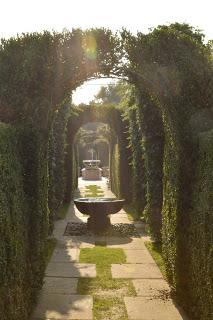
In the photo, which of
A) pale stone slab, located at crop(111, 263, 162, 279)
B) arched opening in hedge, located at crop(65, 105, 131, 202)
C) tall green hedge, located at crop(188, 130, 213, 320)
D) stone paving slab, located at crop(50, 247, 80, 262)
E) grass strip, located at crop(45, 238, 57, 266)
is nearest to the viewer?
tall green hedge, located at crop(188, 130, 213, 320)

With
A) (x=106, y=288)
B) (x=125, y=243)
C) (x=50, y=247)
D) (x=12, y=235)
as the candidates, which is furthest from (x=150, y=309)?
(x=125, y=243)

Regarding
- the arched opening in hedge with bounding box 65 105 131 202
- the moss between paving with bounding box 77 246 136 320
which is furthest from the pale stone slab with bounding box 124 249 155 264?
the arched opening in hedge with bounding box 65 105 131 202

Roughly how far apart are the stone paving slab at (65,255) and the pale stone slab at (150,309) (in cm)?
263

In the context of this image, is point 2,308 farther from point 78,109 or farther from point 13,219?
point 78,109

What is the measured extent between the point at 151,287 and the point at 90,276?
46.1 inches

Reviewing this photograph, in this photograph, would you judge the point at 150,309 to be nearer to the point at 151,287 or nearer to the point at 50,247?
the point at 151,287

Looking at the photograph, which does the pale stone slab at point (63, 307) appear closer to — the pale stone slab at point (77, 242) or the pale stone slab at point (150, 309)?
the pale stone slab at point (150, 309)

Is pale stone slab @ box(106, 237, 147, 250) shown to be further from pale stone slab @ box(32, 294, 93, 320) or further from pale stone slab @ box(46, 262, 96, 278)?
pale stone slab @ box(32, 294, 93, 320)

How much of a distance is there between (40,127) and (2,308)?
2.96 meters

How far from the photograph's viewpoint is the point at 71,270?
818 cm

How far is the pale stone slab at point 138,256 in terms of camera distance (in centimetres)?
890

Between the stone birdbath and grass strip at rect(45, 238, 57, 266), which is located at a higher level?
the stone birdbath

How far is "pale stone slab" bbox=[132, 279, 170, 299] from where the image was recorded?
6902 mm

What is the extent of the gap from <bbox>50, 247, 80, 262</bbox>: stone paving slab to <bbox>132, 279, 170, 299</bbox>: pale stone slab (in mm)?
1922
